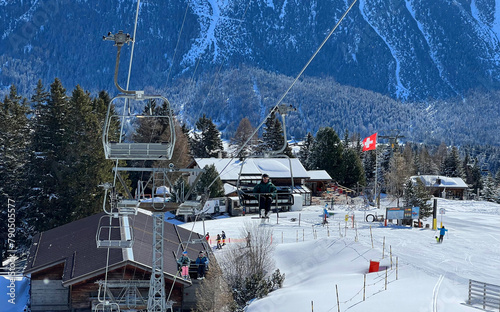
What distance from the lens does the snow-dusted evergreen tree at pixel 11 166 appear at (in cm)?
4828

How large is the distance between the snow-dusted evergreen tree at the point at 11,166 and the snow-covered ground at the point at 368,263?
15.5 metres

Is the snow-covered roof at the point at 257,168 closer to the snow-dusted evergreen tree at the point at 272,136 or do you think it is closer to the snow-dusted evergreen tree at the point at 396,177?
the snow-dusted evergreen tree at the point at 272,136

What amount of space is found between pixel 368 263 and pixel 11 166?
31778 millimetres

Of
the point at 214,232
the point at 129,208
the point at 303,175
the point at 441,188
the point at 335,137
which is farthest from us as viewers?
the point at 441,188

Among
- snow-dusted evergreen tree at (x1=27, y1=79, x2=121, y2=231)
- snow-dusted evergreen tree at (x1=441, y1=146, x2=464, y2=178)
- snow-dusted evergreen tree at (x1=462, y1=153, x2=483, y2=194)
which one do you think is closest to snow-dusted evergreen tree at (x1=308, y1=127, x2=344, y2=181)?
snow-dusted evergreen tree at (x1=441, y1=146, x2=464, y2=178)

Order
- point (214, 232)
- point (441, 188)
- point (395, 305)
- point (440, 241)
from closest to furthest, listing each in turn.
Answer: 1. point (395, 305)
2. point (440, 241)
3. point (214, 232)
4. point (441, 188)

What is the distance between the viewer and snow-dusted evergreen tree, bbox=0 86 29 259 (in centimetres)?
4828

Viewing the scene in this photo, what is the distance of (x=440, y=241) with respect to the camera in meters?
43.0

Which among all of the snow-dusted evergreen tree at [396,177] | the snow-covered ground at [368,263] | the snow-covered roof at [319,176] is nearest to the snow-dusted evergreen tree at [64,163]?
the snow-covered ground at [368,263]

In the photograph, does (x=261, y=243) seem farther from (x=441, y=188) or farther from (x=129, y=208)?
(x=441, y=188)

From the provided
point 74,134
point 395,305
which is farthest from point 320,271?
point 74,134

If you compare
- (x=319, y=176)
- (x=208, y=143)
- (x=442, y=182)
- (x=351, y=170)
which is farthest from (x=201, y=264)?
(x=442, y=182)

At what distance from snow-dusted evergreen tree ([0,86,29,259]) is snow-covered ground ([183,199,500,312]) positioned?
1547 cm

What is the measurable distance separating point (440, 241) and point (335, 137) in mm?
44234
